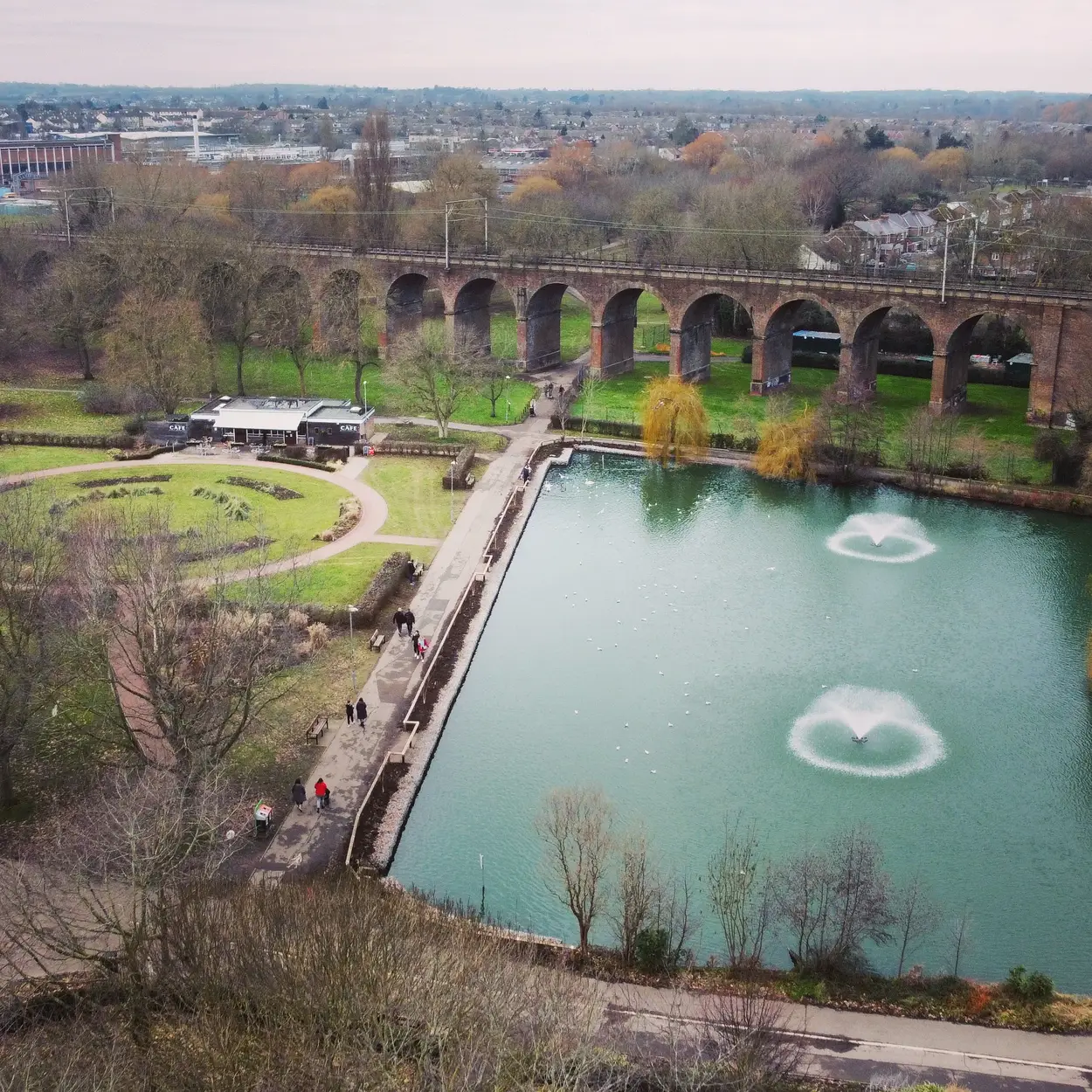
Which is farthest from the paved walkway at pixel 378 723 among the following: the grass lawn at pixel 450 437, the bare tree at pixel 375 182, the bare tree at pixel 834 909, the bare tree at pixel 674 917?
the bare tree at pixel 375 182

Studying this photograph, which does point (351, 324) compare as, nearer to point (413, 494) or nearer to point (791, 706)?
point (413, 494)

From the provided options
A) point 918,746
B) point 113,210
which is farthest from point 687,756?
point 113,210

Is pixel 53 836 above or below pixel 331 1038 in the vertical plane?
below

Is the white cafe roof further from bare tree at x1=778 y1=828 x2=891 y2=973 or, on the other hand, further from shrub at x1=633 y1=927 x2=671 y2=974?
shrub at x1=633 y1=927 x2=671 y2=974

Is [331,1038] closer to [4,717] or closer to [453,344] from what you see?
[4,717]

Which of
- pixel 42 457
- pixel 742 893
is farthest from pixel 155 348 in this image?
pixel 742 893
